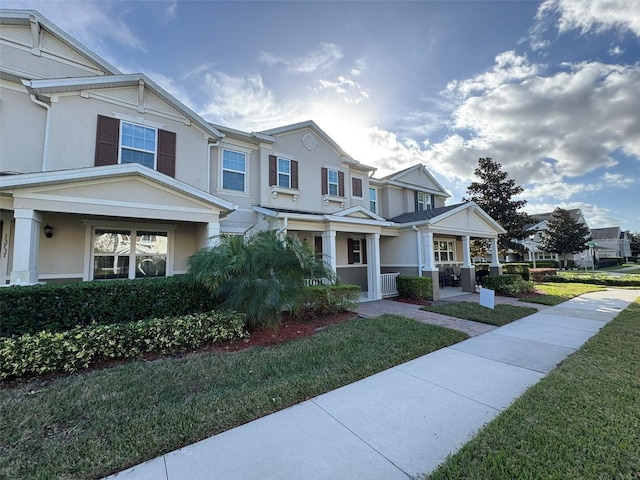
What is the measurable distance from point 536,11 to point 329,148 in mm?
8312

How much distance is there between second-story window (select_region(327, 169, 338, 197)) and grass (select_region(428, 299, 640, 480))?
10180 mm

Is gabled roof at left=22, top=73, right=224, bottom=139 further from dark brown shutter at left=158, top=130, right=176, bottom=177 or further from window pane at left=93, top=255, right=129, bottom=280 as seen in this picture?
window pane at left=93, top=255, right=129, bottom=280

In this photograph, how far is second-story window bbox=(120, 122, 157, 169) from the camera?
8.29m

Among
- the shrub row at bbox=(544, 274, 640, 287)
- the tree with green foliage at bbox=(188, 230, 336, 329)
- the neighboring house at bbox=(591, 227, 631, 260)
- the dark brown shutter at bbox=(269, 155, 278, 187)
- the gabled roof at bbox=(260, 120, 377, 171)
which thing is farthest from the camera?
the neighboring house at bbox=(591, 227, 631, 260)

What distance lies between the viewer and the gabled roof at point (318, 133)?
1133cm

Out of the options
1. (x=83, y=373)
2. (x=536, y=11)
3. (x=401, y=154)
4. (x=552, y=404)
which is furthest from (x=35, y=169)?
(x=401, y=154)

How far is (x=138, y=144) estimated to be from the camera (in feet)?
28.0

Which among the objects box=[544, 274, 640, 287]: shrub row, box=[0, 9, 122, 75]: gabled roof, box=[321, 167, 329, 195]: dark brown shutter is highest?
box=[0, 9, 122, 75]: gabled roof

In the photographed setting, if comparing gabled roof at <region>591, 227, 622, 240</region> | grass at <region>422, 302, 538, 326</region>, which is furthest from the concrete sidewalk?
gabled roof at <region>591, 227, 622, 240</region>

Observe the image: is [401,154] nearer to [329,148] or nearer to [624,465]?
[329,148]

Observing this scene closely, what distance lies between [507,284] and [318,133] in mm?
11862

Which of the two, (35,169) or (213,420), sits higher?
(35,169)

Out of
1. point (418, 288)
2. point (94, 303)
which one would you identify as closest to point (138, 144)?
point (94, 303)

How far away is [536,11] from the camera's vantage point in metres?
8.41
